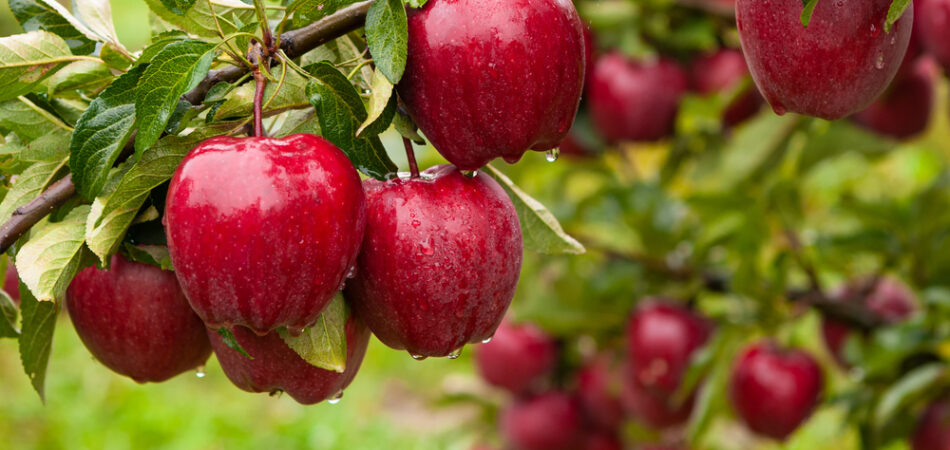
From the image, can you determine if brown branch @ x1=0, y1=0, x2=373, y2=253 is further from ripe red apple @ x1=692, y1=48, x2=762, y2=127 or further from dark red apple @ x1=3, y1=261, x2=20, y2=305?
ripe red apple @ x1=692, y1=48, x2=762, y2=127

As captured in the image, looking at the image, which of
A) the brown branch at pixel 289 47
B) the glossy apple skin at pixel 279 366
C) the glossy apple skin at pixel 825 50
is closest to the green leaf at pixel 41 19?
the brown branch at pixel 289 47

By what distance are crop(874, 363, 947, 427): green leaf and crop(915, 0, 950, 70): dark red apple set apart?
363 mm

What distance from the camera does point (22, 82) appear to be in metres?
0.66

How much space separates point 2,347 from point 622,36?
9.80ft

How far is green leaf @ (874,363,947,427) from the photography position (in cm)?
114

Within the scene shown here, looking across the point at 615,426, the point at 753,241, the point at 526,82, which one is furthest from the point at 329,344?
the point at 615,426

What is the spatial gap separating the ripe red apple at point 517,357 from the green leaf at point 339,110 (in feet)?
3.53

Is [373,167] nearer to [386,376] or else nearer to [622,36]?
[622,36]

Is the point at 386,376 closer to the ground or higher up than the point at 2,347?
closer to the ground

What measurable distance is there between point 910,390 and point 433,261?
77 cm

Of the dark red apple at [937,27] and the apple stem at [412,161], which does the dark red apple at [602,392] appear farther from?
the apple stem at [412,161]

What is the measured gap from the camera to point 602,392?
170 centimetres

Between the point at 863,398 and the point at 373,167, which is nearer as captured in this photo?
the point at 373,167

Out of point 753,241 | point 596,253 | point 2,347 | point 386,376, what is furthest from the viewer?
point 386,376
